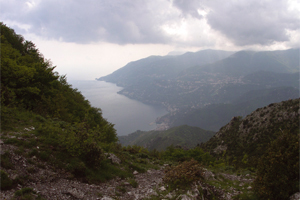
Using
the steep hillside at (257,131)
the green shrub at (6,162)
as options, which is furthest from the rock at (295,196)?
the steep hillside at (257,131)

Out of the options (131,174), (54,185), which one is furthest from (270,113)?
(54,185)

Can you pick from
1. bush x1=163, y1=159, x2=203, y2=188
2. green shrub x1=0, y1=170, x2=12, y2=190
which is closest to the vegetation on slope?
green shrub x1=0, y1=170, x2=12, y2=190

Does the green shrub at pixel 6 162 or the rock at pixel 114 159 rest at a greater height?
the green shrub at pixel 6 162

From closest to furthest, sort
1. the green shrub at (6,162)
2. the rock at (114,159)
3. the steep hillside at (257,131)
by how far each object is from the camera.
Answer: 1. the green shrub at (6,162)
2. the rock at (114,159)
3. the steep hillside at (257,131)

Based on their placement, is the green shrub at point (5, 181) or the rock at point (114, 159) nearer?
the green shrub at point (5, 181)

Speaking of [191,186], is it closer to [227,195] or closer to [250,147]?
[227,195]

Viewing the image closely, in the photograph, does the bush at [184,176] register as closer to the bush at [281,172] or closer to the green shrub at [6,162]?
the bush at [281,172]
